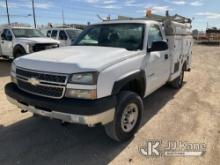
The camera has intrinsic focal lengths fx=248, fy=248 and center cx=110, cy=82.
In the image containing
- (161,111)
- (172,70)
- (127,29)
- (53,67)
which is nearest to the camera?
(53,67)

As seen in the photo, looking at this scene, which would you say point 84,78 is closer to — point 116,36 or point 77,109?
point 77,109

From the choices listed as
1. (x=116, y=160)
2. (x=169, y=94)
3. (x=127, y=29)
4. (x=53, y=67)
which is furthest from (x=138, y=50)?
(x=169, y=94)

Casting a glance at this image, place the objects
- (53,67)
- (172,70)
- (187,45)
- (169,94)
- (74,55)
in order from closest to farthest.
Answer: (53,67) < (74,55) < (172,70) < (169,94) < (187,45)

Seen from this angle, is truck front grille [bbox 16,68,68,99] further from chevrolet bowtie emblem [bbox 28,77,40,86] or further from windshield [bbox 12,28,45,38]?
windshield [bbox 12,28,45,38]

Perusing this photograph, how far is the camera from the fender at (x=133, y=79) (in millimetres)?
3492

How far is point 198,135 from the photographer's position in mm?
4297

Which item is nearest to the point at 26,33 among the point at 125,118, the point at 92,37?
the point at 92,37

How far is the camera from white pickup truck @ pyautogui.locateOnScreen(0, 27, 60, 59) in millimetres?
10742

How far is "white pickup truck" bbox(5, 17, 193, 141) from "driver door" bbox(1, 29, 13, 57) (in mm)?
7996

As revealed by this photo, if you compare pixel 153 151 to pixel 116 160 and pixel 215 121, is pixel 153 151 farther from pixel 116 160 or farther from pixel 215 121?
pixel 215 121

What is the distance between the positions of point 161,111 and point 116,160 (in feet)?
7.46


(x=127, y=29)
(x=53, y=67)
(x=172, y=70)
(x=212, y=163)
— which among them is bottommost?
(x=212, y=163)

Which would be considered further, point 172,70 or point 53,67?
point 172,70

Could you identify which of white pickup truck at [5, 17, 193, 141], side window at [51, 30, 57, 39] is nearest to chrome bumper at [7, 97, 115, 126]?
white pickup truck at [5, 17, 193, 141]
